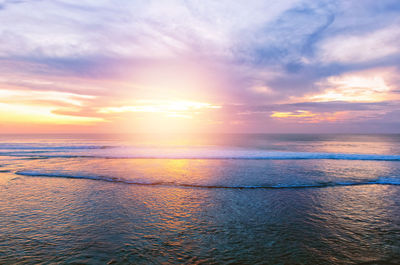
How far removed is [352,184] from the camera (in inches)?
481

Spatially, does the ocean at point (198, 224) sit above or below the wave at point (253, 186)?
below

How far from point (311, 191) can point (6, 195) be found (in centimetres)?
1393

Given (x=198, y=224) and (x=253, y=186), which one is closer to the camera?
(x=198, y=224)

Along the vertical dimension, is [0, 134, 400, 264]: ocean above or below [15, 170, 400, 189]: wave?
below

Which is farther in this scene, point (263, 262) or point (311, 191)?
point (311, 191)

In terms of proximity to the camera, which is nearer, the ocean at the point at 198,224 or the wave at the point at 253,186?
the ocean at the point at 198,224

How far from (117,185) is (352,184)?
13.1 meters

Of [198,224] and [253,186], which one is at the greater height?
[253,186]

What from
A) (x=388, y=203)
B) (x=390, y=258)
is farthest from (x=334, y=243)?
(x=388, y=203)

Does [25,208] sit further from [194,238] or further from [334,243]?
[334,243]

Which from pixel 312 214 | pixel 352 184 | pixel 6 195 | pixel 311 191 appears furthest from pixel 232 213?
pixel 6 195

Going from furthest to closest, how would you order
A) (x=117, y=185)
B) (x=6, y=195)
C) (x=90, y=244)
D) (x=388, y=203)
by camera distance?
1. (x=117, y=185)
2. (x=6, y=195)
3. (x=388, y=203)
4. (x=90, y=244)

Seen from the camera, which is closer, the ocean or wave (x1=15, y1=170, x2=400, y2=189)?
the ocean

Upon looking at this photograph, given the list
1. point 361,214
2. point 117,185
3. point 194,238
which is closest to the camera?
point 194,238
